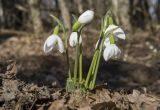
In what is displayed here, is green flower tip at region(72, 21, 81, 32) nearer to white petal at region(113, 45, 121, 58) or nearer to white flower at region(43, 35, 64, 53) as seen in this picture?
white flower at region(43, 35, 64, 53)

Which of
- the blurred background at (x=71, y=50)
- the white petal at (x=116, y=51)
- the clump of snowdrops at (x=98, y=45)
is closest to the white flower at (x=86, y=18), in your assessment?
the clump of snowdrops at (x=98, y=45)

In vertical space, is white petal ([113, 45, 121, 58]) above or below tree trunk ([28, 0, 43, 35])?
below

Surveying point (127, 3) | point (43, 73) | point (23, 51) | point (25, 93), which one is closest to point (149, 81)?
point (43, 73)

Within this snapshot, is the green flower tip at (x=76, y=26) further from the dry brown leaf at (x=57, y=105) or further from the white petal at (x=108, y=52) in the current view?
the dry brown leaf at (x=57, y=105)

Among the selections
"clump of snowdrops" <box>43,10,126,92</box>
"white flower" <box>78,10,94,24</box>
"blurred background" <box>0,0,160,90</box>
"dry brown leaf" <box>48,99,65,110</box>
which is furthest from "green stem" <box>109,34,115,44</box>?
"blurred background" <box>0,0,160,90</box>

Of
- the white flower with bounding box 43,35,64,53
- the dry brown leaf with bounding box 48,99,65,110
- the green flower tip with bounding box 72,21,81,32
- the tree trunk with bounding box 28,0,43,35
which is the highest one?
the tree trunk with bounding box 28,0,43,35

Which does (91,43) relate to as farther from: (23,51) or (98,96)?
(98,96)
